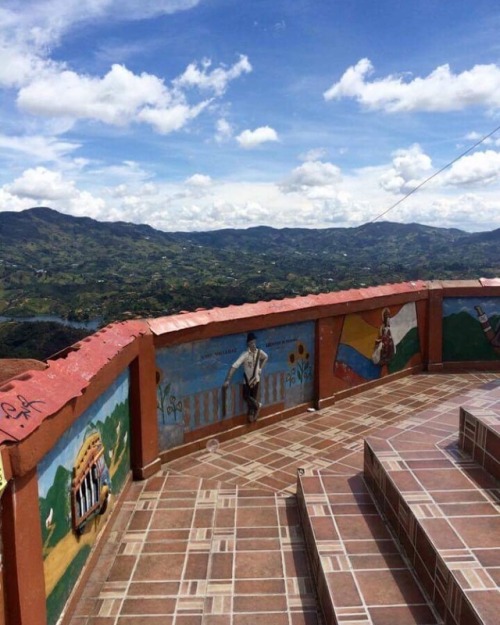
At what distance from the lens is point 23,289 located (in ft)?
374

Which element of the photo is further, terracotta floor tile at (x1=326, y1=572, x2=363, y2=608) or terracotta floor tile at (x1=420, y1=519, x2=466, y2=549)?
terracotta floor tile at (x1=420, y1=519, x2=466, y2=549)

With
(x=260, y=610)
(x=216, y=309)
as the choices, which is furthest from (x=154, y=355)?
(x=260, y=610)

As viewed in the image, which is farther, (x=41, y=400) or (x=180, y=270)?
(x=180, y=270)

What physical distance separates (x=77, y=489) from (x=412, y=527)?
7.93 feet

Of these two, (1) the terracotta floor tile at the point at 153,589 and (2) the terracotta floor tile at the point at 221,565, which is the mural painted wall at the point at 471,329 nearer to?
(2) the terracotta floor tile at the point at 221,565

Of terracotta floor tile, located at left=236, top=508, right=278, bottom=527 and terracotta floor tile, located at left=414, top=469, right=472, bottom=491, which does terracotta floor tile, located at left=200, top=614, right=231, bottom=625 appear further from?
terracotta floor tile, located at left=414, top=469, right=472, bottom=491

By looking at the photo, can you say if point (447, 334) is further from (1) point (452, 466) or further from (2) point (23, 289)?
(2) point (23, 289)

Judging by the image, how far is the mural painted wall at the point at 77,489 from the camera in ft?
9.89

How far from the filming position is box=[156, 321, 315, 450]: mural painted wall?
228 inches

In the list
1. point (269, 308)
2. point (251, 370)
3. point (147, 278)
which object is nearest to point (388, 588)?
point (251, 370)

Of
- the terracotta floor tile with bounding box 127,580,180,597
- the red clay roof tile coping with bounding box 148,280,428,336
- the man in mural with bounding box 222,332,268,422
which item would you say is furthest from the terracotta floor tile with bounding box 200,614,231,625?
the man in mural with bounding box 222,332,268,422

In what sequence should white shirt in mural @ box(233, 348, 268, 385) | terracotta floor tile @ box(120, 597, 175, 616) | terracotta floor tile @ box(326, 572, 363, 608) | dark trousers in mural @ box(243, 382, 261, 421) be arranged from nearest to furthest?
terracotta floor tile @ box(326, 572, 363, 608) → terracotta floor tile @ box(120, 597, 175, 616) → white shirt in mural @ box(233, 348, 268, 385) → dark trousers in mural @ box(243, 382, 261, 421)

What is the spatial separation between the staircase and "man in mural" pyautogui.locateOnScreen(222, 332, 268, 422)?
1596mm

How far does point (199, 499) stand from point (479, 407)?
301 cm
